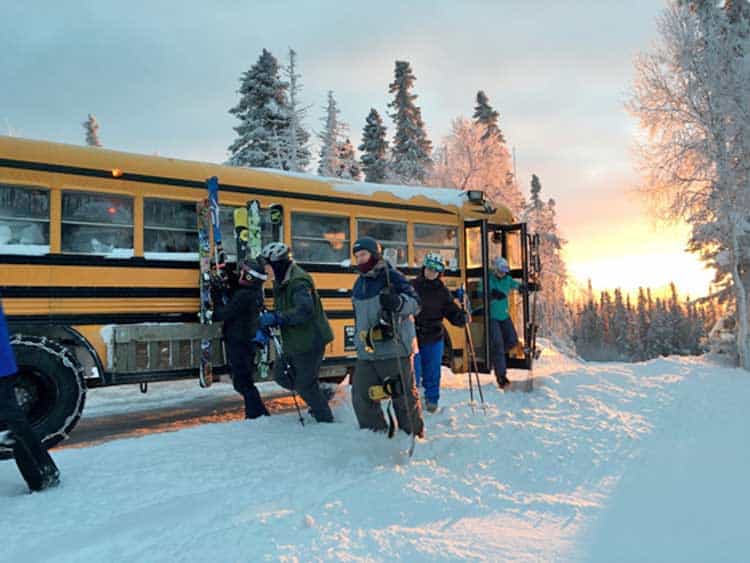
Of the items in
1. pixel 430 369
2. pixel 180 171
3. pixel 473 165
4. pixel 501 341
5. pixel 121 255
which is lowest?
pixel 430 369

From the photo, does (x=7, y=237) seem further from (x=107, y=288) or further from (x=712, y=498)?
(x=712, y=498)

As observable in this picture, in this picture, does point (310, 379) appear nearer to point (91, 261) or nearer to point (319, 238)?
point (91, 261)

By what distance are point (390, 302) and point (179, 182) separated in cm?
343

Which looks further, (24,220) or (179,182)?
(179,182)

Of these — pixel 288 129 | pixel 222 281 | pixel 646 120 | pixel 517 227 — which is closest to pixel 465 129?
pixel 288 129

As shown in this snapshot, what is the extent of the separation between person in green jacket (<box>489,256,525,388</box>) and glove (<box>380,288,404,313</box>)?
418 centimetres

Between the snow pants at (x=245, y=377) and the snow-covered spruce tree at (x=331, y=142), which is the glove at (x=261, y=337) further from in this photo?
the snow-covered spruce tree at (x=331, y=142)

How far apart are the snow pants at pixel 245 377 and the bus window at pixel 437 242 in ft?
11.5

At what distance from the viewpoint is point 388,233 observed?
8586mm

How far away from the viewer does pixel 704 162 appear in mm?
15633

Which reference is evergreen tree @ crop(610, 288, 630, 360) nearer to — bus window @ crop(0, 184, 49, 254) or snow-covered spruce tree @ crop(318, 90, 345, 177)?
snow-covered spruce tree @ crop(318, 90, 345, 177)

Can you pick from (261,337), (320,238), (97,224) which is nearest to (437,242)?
(320,238)

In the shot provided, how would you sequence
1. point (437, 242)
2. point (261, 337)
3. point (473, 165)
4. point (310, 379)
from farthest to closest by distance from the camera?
point (473, 165) → point (437, 242) → point (261, 337) → point (310, 379)

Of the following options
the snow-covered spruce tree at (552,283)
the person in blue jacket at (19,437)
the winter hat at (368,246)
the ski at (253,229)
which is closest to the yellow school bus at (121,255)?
the ski at (253,229)
